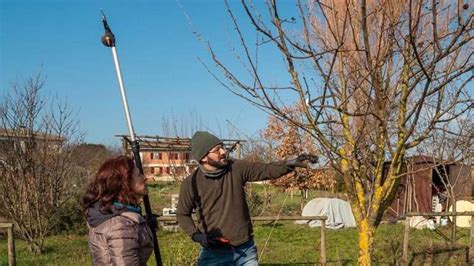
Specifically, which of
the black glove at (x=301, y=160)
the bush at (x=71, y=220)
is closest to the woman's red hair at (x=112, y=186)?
the black glove at (x=301, y=160)

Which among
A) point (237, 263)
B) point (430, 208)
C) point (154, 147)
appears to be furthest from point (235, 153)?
point (237, 263)

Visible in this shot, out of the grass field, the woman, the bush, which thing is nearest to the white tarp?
the grass field

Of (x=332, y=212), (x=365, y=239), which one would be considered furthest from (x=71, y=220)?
(x=365, y=239)

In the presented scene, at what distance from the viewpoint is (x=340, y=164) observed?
3.31m

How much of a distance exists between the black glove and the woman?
122 centimetres

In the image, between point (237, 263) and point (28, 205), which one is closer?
point (237, 263)

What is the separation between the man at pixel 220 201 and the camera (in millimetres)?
3641

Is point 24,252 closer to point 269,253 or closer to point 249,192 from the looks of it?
point 269,253

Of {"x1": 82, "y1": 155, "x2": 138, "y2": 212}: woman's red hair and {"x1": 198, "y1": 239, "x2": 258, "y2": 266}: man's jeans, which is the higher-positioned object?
{"x1": 82, "y1": 155, "x2": 138, "y2": 212}: woman's red hair

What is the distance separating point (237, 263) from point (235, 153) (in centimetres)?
1029

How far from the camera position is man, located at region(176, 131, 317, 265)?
3641mm

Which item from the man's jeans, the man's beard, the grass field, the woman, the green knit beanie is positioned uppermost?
the green knit beanie

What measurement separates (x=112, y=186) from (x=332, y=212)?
571 inches

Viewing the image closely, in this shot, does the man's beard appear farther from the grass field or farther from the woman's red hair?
the grass field
